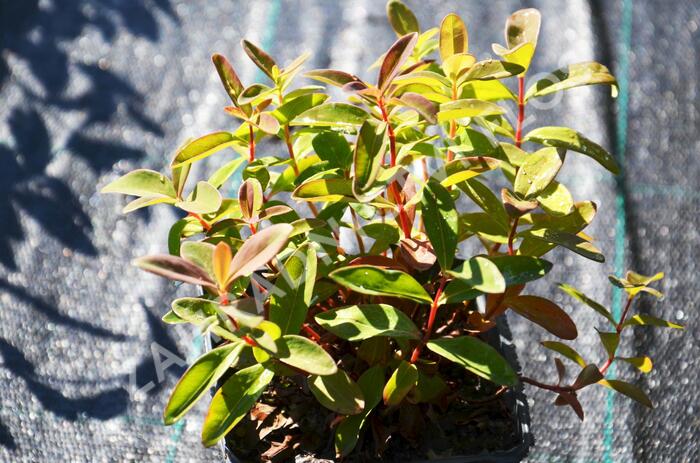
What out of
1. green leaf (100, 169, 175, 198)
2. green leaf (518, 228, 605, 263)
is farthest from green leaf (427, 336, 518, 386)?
green leaf (100, 169, 175, 198)

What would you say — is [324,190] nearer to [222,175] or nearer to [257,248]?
[257,248]

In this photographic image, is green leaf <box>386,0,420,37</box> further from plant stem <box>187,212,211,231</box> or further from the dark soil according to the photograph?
the dark soil

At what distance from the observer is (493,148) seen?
2.88 ft

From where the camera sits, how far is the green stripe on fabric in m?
1.32

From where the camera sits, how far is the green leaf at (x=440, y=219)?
31.6 inches

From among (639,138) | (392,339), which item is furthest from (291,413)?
(639,138)

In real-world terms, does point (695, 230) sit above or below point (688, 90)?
below

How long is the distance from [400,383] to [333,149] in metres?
0.27

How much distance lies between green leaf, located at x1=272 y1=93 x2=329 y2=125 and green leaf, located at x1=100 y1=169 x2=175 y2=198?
148mm

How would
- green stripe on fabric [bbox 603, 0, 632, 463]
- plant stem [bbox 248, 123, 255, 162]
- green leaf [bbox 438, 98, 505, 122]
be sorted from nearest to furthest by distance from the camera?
green leaf [bbox 438, 98, 505, 122], plant stem [bbox 248, 123, 255, 162], green stripe on fabric [bbox 603, 0, 632, 463]

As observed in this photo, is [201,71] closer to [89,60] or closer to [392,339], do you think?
[89,60]

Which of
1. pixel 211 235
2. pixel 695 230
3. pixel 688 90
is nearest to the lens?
pixel 211 235

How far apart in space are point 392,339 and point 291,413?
15 cm

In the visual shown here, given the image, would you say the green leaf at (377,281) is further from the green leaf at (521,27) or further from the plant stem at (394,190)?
the green leaf at (521,27)
